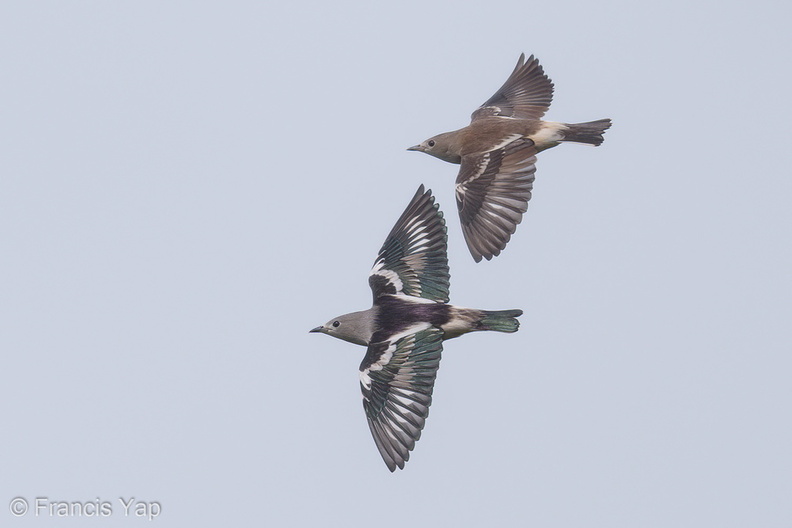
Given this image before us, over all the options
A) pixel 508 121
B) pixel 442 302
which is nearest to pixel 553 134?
pixel 508 121

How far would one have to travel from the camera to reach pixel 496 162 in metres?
14.2

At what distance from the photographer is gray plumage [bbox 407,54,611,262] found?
45.1ft

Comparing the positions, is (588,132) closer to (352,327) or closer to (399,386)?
(352,327)

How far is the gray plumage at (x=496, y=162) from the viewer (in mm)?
13742

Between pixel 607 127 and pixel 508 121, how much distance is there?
1156 mm

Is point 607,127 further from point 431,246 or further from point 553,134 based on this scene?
point 431,246

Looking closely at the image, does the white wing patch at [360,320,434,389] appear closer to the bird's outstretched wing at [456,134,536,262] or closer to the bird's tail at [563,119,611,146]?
the bird's outstretched wing at [456,134,536,262]

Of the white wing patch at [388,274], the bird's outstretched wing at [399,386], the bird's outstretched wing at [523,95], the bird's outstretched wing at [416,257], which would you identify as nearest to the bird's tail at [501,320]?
the bird's outstretched wing at [399,386]

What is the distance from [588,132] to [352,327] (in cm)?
400

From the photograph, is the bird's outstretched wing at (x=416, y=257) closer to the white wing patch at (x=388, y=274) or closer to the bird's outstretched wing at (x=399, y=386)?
the white wing patch at (x=388, y=274)

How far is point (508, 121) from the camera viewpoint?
14797mm

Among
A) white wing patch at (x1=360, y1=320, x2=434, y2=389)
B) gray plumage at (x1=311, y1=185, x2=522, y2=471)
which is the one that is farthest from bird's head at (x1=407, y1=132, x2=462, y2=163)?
white wing patch at (x1=360, y1=320, x2=434, y2=389)

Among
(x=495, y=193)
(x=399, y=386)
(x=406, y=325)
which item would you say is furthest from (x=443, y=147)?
(x=399, y=386)

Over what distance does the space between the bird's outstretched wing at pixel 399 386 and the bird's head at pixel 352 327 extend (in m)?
0.27
